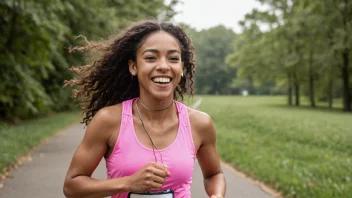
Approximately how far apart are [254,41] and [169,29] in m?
37.7

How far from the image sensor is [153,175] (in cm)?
200

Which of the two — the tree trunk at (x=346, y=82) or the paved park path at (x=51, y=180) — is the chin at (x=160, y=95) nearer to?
the paved park path at (x=51, y=180)

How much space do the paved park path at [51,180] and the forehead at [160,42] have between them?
12.1 feet

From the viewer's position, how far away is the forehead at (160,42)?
7.75 ft

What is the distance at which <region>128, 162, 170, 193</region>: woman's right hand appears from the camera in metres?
2.00

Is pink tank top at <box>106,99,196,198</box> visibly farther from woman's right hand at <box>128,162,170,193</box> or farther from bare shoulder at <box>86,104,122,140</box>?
woman's right hand at <box>128,162,170,193</box>

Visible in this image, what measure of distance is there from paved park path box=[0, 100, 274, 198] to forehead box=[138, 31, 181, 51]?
369 cm

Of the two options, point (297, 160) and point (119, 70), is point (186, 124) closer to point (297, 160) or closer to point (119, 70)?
point (119, 70)

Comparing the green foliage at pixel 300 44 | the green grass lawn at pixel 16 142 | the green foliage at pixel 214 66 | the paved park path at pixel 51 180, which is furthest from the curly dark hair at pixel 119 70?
the green foliage at pixel 214 66

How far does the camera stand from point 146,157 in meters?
2.21

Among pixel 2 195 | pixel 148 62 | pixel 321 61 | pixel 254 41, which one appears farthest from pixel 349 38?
pixel 148 62

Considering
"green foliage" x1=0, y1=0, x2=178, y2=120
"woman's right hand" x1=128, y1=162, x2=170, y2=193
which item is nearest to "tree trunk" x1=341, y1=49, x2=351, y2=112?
"green foliage" x1=0, y1=0, x2=178, y2=120

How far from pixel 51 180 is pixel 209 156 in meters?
4.61

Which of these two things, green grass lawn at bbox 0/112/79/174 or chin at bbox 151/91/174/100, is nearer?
chin at bbox 151/91/174/100
